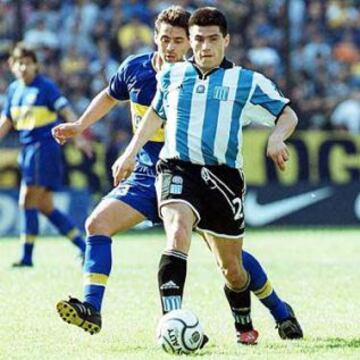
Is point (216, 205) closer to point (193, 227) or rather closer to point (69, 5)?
point (193, 227)

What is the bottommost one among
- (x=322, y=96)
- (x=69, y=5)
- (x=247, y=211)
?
(x=247, y=211)

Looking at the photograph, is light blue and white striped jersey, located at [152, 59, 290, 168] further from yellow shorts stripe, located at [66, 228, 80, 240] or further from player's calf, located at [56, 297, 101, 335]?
yellow shorts stripe, located at [66, 228, 80, 240]

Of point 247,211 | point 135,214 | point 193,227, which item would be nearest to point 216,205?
point 193,227

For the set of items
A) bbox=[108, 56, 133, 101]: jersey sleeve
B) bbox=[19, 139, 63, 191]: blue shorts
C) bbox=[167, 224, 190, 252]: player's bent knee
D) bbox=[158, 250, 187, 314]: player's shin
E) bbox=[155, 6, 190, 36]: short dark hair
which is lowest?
bbox=[19, 139, 63, 191]: blue shorts

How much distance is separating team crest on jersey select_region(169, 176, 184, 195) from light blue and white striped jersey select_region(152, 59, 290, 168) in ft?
0.42

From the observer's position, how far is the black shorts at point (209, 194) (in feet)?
23.9

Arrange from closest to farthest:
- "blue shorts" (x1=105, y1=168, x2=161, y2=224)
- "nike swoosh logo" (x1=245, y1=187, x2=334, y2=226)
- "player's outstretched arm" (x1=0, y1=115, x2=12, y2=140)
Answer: "blue shorts" (x1=105, y1=168, x2=161, y2=224) < "player's outstretched arm" (x1=0, y1=115, x2=12, y2=140) < "nike swoosh logo" (x1=245, y1=187, x2=334, y2=226)

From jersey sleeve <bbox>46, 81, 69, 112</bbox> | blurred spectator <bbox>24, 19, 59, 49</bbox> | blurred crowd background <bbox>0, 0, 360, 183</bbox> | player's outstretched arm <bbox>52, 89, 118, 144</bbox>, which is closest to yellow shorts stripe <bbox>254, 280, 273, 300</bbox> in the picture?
player's outstretched arm <bbox>52, 89, 118, 144</bbox>

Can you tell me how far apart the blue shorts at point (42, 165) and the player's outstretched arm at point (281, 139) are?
270 inches

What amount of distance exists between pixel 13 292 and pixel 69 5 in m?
11.8

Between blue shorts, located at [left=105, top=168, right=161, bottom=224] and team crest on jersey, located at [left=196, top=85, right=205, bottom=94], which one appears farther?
blue shorts, located at [left=105, top=168, right=161, bottom=224]

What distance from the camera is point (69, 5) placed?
21.7m

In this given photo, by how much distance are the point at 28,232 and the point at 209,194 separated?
6.52m

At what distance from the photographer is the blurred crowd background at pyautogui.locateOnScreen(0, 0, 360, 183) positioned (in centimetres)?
2056
